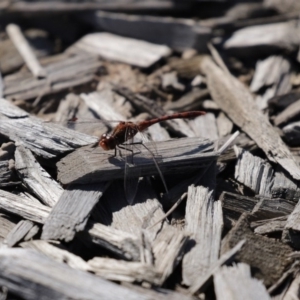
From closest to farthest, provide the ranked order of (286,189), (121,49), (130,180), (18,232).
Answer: (18,232), (130,180), (286,189), (121,49)

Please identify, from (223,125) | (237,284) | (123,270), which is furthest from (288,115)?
(123,270)

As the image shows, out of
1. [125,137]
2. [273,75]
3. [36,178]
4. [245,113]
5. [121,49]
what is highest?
[121,49]

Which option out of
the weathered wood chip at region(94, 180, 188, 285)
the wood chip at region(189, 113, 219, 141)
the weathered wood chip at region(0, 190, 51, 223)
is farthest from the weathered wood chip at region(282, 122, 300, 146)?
the weathered wood chip at region(0, 190, 51, 223)

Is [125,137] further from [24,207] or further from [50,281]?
[50,281]

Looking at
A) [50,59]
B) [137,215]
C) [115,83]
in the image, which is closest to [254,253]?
[137,215]

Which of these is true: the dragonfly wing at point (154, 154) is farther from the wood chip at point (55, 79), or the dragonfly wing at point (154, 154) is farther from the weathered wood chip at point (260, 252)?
the wood chip at point (55, 79)

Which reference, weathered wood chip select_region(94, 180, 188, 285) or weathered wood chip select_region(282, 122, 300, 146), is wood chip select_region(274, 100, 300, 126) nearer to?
weathered wood chip select_region(282, 122, 300, 146)

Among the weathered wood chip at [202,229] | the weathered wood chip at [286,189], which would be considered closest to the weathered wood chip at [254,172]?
the weathered wood chip at [286,189]

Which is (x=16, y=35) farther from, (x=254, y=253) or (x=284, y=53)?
(x=254, y=253)
